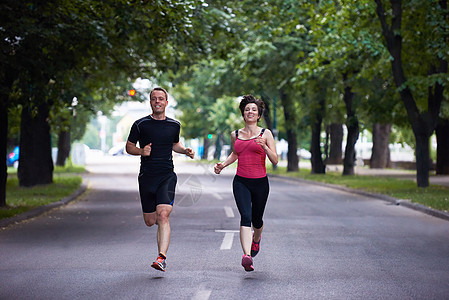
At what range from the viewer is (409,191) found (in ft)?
73.7

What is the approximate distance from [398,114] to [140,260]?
88.8 feet

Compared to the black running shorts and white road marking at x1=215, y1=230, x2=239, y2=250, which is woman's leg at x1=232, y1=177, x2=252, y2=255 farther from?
white road marking at x1=215, y1=230, x2=239, y2=250

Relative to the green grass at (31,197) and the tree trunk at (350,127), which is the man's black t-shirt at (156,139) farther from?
the tree trunk at (350,127)

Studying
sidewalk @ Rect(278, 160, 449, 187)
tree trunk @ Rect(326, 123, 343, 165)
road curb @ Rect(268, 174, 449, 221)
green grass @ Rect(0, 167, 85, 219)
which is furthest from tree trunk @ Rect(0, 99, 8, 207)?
tree trunk @ Rect(326, 123, 343, 165)

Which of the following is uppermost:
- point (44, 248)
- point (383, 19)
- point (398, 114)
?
point (383, 19)

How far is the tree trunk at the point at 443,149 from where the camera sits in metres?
37.1

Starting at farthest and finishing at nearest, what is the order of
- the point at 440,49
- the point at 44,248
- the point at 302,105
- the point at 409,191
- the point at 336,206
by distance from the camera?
the point at 302,105 < the point at 409,191 < the point at 440,49 < the point at 336,206 < the point at 44,248

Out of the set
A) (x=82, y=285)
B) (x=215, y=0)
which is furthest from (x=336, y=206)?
(x=82, y=285)

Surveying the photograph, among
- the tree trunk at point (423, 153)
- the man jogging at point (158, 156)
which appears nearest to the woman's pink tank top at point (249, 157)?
the man jogging at point (158, 156)

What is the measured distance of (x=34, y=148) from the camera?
83.5ft

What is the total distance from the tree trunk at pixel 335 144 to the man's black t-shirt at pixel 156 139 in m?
41.5

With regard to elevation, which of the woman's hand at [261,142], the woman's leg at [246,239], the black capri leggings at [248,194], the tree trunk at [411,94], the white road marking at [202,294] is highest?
the tree trunk at [411,94]

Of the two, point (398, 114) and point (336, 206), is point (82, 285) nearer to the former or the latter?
point (336, 206)

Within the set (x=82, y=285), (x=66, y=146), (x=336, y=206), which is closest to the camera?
(x=82, y=285)
